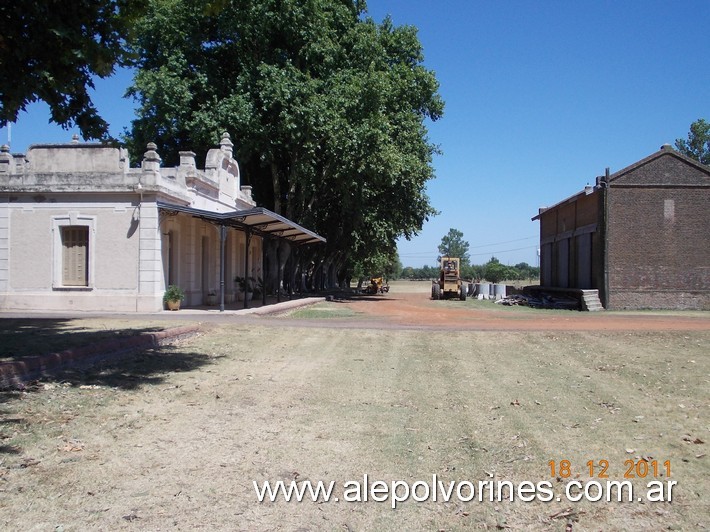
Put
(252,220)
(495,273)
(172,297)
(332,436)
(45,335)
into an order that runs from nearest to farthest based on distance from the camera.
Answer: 1. (332,436)
2. (45,335)
3. (172,297)
4. (252,220)
5. (495,273)

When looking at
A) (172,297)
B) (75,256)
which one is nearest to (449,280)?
(172,297)

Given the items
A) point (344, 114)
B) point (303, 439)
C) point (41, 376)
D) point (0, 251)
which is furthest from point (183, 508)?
point (344, 114)

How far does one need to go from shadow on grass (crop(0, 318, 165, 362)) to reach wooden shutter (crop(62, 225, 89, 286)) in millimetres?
4858

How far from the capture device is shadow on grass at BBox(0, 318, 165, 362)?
9.76 meters

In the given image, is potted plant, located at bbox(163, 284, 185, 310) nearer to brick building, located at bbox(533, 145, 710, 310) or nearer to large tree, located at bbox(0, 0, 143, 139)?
large tree, located at bbox(0, 0, 143, 139)

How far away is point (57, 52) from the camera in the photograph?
8211 mm

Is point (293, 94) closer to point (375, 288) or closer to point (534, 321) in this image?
point (534, 321)

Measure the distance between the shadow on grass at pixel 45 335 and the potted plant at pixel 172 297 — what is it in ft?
14.7

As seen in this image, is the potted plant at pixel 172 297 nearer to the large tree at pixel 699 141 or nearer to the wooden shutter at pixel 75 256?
the wooden shutter at pixel 75 256

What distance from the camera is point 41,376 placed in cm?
822

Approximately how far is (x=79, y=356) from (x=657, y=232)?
97.3ft

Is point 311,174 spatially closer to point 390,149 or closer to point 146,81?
point 390,149

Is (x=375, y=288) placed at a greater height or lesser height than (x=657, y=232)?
lesser

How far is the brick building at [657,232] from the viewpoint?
102ft
